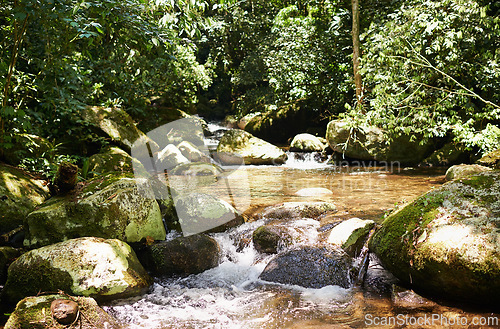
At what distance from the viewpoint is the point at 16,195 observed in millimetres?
4324

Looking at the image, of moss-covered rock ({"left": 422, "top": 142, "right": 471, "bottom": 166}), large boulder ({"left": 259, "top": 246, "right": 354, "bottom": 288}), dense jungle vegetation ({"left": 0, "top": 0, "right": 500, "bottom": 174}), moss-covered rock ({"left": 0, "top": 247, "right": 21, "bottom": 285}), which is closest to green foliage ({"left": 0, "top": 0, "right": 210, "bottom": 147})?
dense jungle vegetation ({"left": 0, "top": 0, "right": 500, "bottom": 174})

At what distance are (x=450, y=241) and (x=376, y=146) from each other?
27.0 ft

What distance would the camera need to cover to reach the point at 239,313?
3.04m

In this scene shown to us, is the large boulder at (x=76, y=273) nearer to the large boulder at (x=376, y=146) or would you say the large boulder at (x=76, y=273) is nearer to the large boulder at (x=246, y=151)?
the large boulder at (x=376, y=146)

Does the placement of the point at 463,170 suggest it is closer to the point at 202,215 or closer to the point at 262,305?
the point at 202,215

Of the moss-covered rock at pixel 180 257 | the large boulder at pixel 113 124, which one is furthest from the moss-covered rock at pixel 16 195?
the large boulder at pixel 113 124

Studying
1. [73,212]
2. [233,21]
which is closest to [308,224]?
[73,212]

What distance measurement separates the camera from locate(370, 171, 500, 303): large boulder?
8.32 feet

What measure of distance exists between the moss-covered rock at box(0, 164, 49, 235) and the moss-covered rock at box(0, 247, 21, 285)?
1.80ft

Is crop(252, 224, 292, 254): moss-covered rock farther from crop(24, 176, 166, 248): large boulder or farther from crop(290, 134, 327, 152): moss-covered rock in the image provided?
crop(290, 134, 327, 152): moss-covered rock

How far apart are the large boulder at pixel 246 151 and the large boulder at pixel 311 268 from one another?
25.2 feet

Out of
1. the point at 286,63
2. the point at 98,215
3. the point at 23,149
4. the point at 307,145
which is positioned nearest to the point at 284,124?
the point at 286,63

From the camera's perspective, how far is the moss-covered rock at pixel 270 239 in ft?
14.1

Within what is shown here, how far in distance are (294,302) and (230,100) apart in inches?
786
